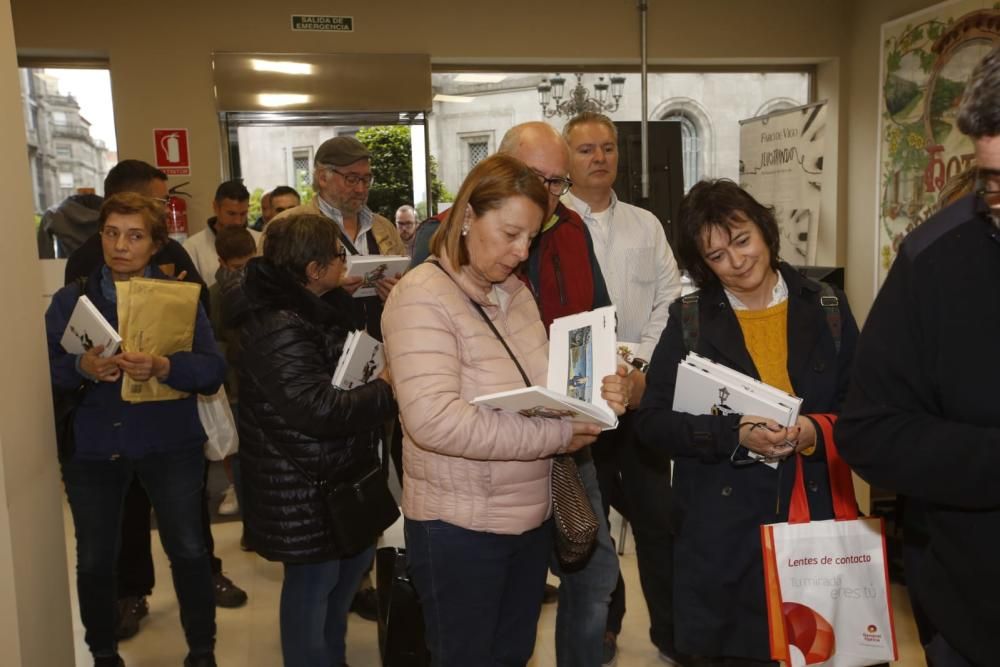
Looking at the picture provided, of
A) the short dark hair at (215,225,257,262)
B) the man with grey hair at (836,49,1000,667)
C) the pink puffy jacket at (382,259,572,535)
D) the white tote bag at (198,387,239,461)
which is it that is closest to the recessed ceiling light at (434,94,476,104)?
the short dark hair at (215,225,257,262)

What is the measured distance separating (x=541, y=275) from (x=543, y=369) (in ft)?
1.53

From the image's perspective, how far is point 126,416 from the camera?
9.18ft

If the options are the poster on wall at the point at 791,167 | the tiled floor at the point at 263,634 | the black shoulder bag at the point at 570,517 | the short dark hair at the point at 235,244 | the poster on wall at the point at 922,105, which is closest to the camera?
the black shoulder bag at the point at 570,517

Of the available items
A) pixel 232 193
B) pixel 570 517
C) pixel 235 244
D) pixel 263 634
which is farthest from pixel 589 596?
pixel 232 193

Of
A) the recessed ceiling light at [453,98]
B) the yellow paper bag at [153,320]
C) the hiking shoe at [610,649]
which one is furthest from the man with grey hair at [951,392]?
the recessed ceiling light at [453,98]

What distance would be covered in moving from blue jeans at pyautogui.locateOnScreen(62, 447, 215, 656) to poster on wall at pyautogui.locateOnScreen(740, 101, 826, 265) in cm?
570

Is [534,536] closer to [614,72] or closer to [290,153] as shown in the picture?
[290,153]

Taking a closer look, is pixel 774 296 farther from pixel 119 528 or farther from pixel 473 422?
pixel 119 528

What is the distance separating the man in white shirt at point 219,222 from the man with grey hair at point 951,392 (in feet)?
13.4

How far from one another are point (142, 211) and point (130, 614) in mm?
1743

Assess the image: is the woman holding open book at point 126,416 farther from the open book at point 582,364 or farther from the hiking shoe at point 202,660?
the open book at point 582,364

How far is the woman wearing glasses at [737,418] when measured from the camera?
2092 millimetres

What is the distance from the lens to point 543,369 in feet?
6.85

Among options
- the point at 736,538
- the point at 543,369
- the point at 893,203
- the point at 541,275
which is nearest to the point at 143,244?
the point at 541,275
